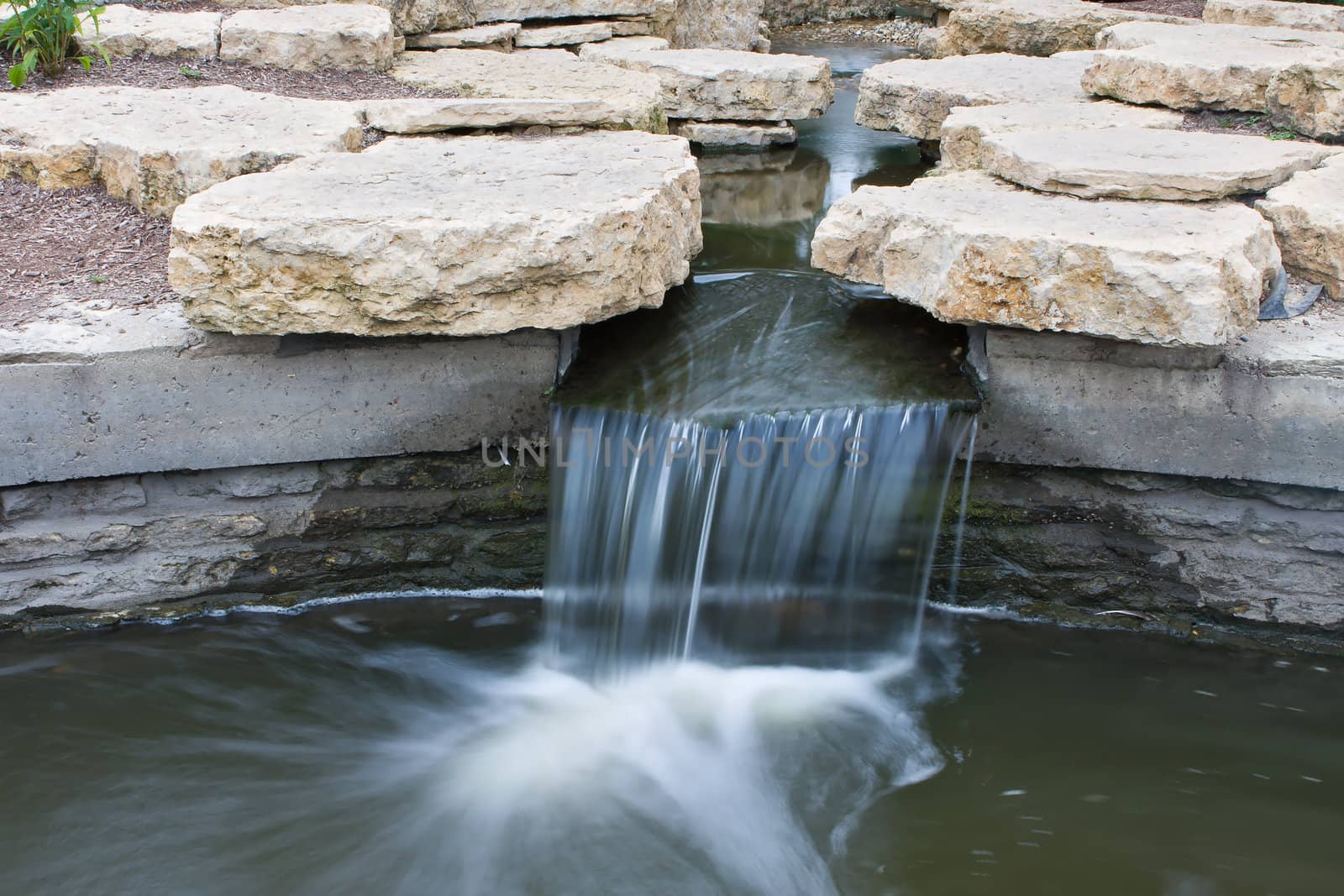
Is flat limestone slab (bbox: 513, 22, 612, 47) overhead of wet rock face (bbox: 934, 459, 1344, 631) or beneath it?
overhead

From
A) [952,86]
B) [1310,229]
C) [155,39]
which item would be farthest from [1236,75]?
[155,39]

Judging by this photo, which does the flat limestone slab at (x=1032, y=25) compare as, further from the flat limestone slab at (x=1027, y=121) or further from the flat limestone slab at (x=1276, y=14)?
the flat limestone slab at (x=1027, y=121)

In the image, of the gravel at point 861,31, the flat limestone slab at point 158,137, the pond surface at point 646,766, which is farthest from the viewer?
the gravel at point 861,31

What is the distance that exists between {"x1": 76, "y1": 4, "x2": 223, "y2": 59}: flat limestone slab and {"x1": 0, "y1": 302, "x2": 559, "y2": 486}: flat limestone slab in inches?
89.7

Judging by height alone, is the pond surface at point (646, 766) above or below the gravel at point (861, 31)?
below

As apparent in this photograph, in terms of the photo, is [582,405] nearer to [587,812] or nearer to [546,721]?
[546,721]

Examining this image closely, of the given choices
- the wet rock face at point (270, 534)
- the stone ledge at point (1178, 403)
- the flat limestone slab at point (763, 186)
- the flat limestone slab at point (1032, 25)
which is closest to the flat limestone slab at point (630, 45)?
the flat limestone slab at point (763, 186)

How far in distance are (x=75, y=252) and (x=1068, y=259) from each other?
304 cm

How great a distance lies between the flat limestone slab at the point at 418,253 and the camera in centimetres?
295

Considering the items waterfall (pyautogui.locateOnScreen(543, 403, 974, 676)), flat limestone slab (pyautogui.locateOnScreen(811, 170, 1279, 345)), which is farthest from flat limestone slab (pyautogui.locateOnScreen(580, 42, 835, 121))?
waterfall (pyautogui.locateOnScreen(543, 403, 974, 676))

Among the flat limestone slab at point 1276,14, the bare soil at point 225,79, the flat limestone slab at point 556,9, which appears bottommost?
the bare soil at point 225,79

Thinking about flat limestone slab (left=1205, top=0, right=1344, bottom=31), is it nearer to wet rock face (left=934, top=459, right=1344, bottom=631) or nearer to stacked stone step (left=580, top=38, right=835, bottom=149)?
stacked stone step (left=580, top=38, right=835, bottom=149)

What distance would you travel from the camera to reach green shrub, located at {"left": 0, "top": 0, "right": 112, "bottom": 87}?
14.9ft

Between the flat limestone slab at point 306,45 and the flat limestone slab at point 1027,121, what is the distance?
2.58 metres
